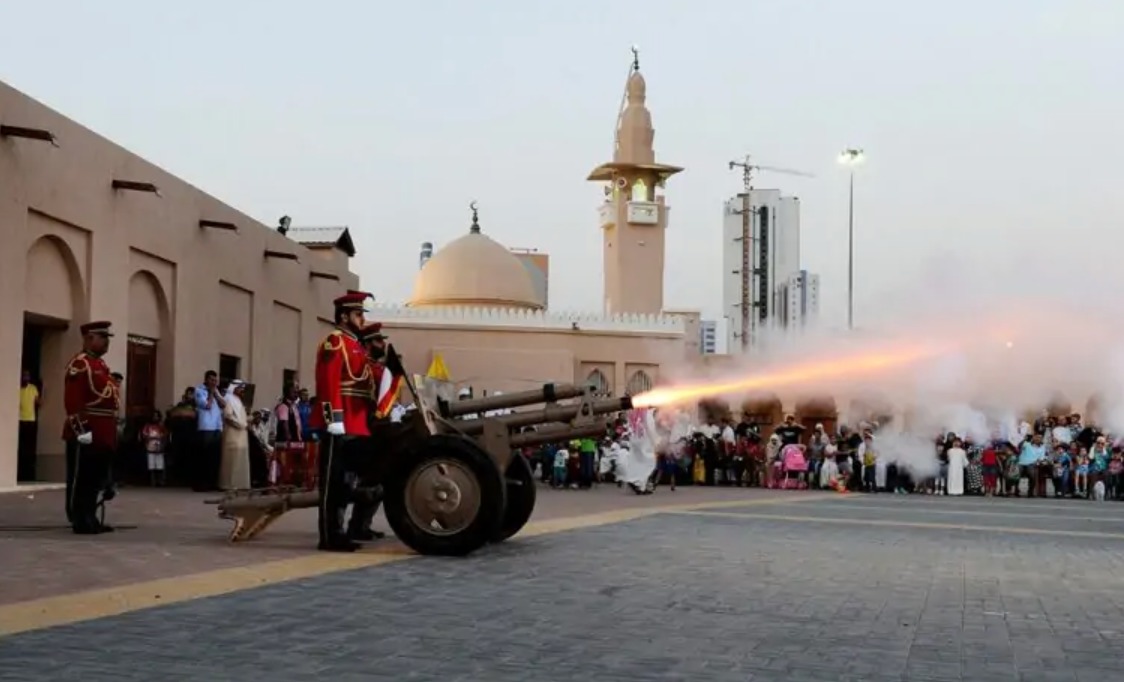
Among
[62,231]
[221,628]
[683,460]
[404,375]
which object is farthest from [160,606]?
[683,460]

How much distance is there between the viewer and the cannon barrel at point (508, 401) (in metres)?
12.1

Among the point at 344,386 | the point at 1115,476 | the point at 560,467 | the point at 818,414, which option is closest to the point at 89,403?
the point at 344,386

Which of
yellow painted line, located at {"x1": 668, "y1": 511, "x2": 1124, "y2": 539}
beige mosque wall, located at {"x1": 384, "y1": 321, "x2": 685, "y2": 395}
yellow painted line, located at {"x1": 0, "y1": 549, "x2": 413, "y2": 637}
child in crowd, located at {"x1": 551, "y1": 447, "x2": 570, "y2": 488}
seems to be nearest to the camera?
yellow painted line, located at {"x1": 0, "y1": 549, "x2": 413, "y2": 637}

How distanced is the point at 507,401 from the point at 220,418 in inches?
429

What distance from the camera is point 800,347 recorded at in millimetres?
25828

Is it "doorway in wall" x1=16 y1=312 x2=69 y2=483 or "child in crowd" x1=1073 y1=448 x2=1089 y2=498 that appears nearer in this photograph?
"doorway in wall" x1=16 y1=312 x2=69 y2=483

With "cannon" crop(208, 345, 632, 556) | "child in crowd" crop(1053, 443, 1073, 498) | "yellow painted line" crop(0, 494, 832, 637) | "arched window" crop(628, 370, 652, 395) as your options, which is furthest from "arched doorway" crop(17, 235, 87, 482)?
"arched window" crop(628, 370, 652, 395)

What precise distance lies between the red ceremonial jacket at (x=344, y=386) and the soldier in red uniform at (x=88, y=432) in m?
2.36

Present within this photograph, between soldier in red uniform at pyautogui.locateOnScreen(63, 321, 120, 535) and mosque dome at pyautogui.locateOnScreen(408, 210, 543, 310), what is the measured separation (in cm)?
4324

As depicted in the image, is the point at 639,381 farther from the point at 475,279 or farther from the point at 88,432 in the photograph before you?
the point at 88,432

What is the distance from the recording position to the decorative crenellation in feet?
163

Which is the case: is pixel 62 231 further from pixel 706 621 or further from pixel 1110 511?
pixel 1110 511

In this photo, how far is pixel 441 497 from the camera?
1059 centimetres

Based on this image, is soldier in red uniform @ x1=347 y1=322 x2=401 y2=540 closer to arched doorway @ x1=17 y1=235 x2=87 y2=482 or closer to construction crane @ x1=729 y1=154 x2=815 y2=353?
A: arched doorway @ x1=17 y1=235 x2=87 y2=482
